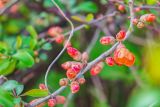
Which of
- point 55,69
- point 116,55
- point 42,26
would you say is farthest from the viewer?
point 55,69

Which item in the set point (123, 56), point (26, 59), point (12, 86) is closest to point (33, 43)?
point (26, 59)

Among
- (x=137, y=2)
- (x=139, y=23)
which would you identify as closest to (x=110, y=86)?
(x=137, y=2)

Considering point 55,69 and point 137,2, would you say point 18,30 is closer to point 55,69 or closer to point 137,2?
point 55,69

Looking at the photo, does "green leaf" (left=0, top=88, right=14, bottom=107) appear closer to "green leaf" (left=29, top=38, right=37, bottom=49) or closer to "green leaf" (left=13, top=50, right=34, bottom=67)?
"green leaf" (left=13, top=50, right=34, bottom=67)

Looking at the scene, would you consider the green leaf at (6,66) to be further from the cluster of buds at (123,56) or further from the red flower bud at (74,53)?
the cluster of buds at (123,56)

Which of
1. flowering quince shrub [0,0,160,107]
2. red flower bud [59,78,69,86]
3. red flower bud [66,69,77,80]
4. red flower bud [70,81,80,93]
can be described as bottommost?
flowering quince shrub [0,0,160,107]

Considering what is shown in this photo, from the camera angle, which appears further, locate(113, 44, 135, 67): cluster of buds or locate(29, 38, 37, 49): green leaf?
locate(29, 38, 37, 49): green leaf

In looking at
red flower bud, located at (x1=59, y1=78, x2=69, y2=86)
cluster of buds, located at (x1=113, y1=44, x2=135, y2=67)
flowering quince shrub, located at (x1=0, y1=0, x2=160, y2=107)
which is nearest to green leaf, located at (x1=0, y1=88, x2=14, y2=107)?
flowering quince shrub, located at (x1=0, y1=0, x2=160, y2=107)
